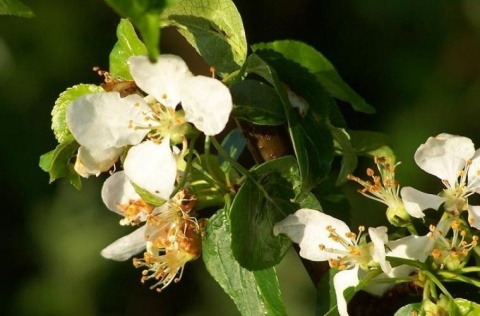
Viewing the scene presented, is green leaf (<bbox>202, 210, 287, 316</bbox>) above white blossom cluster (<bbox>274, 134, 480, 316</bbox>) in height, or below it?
below

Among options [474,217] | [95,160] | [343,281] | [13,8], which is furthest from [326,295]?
[13,8]

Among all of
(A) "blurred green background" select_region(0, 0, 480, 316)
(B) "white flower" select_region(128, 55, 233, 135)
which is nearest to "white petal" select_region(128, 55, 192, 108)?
(B) "white flower" select_region(128, 55, 233, 135)

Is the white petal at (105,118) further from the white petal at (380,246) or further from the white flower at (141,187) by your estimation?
the white petal at (380,246)

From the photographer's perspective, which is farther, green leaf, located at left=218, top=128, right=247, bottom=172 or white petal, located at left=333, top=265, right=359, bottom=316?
green leaf, located at left=218, top=128, right=247, bottom=172

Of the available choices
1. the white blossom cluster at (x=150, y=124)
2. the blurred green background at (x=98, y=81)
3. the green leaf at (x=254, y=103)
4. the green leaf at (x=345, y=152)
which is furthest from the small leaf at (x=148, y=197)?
the blurred green background at (x=98, y=81)

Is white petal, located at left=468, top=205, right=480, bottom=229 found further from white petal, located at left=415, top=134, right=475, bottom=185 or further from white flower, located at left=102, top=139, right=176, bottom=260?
white flower, located at left=102, top=139, right=176, bottom=260

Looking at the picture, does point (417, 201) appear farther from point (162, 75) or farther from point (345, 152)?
point (162, 75)

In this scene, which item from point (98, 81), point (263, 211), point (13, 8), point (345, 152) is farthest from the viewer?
point (98, 81)
